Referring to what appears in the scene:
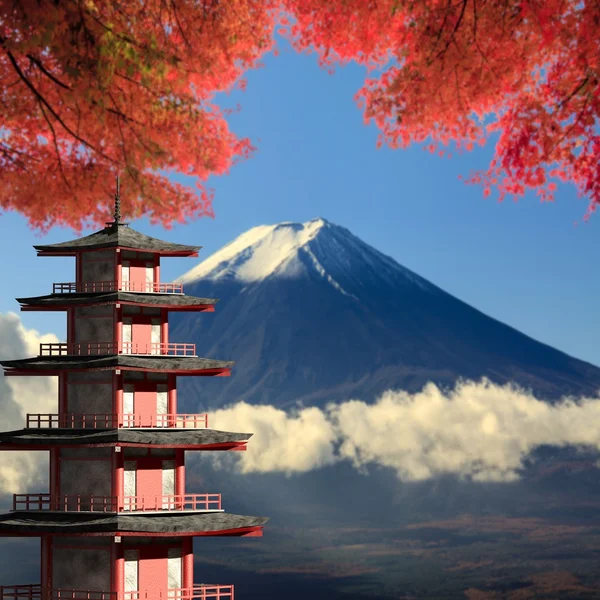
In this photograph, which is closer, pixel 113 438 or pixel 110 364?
pixel 113 438

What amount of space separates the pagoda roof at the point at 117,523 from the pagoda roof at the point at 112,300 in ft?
23.0

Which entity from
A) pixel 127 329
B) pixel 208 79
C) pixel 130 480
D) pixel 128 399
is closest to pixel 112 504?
pixel 130 480

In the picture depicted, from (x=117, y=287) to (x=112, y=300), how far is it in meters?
0.95

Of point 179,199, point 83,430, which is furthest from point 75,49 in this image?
point 83,430

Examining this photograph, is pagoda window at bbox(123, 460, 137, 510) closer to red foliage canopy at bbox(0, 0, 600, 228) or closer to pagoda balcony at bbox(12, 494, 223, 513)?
pagoda balcony at bbox(12, 494, 223, 513)

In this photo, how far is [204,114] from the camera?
22.2m

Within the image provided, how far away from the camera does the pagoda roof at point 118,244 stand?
36688 mm

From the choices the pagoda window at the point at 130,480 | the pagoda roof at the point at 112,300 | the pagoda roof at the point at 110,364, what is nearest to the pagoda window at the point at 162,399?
the pagoda roof at the point at 110,364

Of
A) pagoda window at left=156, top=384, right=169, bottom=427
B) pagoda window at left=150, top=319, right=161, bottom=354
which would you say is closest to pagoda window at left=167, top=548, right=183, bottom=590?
pagoda window at left=156, top=384, right=169, bottom=427

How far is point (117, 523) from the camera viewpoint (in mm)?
32406

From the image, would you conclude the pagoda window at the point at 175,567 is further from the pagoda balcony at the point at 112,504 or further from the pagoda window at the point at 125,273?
the pagoda window at the point at 125,273

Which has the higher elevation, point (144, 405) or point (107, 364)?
point (107, 364)

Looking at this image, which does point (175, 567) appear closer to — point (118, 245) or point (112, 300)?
point (112, 300)

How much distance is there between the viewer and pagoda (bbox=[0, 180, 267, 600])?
33188 millimetres
